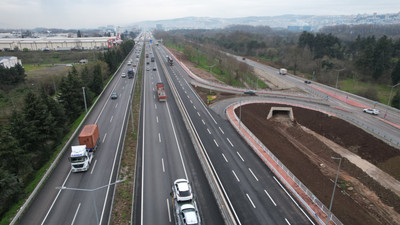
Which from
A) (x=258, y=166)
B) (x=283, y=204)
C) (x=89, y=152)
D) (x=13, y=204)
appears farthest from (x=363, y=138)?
(x=13, y=204)

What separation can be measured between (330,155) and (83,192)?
34204mm

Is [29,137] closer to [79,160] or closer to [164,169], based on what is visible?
[79,160]

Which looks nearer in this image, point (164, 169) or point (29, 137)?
point (29, 137)

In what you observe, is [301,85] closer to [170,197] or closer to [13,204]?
[170,197]

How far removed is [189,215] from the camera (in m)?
18.2

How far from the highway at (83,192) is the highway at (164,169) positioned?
2.81m

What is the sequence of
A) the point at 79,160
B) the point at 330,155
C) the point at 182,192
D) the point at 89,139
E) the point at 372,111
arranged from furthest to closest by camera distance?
the point at 372,111 < the point at 330,155 < the point at 89,139 < the point at 79,160 < the point at 182,192

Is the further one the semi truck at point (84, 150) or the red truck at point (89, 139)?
the red truck at point (89, 139)

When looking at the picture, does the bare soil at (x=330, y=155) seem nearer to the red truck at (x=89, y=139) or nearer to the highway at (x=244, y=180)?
the highway at (x=244, y=180)

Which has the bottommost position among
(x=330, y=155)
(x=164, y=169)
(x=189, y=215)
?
(x=330, y=155)

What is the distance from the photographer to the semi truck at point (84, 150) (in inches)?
1006

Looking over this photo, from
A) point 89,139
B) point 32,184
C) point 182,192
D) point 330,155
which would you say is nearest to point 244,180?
point 182,192

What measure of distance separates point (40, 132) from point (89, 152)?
6.16 m

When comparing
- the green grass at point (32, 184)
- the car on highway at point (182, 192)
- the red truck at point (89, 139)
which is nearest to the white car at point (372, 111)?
the car on highway at point (182, 192)
